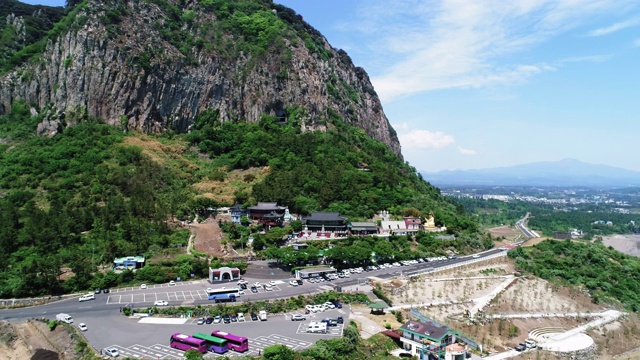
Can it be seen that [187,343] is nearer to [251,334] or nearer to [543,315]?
[251,334]

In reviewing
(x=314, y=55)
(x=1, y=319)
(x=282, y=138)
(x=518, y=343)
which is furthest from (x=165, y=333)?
(x=314, y=55)

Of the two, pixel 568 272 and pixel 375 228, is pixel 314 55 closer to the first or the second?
pixel 375 228

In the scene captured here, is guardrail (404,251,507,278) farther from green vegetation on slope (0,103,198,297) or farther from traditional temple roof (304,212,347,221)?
green vegetation on slope (0,103,198,297)

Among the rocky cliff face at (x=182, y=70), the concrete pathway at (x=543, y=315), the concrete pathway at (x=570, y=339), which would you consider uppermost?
the rocky cliff face at (x=182, y=70)

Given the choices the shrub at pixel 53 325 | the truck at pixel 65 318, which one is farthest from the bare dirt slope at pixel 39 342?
the truck at pixel 65 318

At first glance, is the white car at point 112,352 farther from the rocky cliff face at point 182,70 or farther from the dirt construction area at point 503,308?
the rocky cliff face at point 182,70

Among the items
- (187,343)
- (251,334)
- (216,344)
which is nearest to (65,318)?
(187,343)
